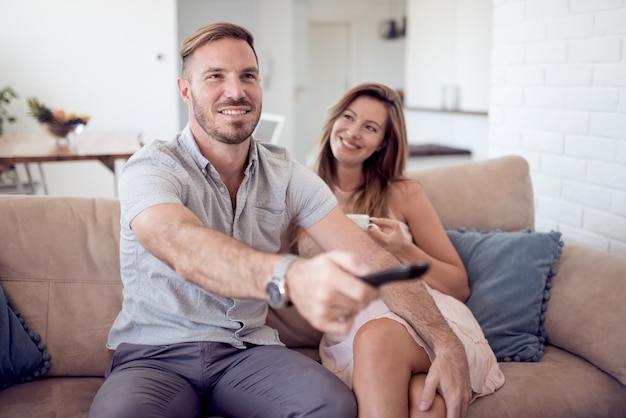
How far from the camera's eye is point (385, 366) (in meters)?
1.59

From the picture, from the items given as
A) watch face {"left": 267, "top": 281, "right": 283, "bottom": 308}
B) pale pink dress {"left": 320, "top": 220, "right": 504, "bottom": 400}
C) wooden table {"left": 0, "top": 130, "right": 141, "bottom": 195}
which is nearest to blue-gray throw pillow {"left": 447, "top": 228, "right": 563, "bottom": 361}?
pale pink dress {"left": 320, "top": 220, "right": 504, "bottom": 400}

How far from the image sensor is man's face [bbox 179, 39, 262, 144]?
1664 mm

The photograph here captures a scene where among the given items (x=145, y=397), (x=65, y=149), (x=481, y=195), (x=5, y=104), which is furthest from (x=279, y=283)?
(x=5, y=104)

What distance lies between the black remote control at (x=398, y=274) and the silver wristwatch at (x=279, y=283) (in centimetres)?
17

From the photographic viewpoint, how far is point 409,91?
6332mm

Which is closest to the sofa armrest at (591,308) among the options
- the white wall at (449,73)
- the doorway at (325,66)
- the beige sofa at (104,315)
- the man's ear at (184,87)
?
the beige sofa at (104,315)

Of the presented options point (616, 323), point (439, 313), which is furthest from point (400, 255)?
point (616, 323)

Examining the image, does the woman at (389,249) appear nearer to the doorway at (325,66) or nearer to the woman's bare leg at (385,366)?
the woman's bare leg at (385,366)

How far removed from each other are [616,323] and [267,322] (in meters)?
1.01

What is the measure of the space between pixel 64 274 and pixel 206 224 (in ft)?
1.88

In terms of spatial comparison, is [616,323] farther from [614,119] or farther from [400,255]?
[614,119]

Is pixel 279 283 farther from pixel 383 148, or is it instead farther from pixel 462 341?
pixel 383 148

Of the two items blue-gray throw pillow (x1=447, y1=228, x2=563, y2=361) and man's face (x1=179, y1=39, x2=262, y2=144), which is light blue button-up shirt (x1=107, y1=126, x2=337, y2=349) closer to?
man's face (x1=179, y1=39, x2=262, y2=144)

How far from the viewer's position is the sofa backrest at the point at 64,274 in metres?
1.89
